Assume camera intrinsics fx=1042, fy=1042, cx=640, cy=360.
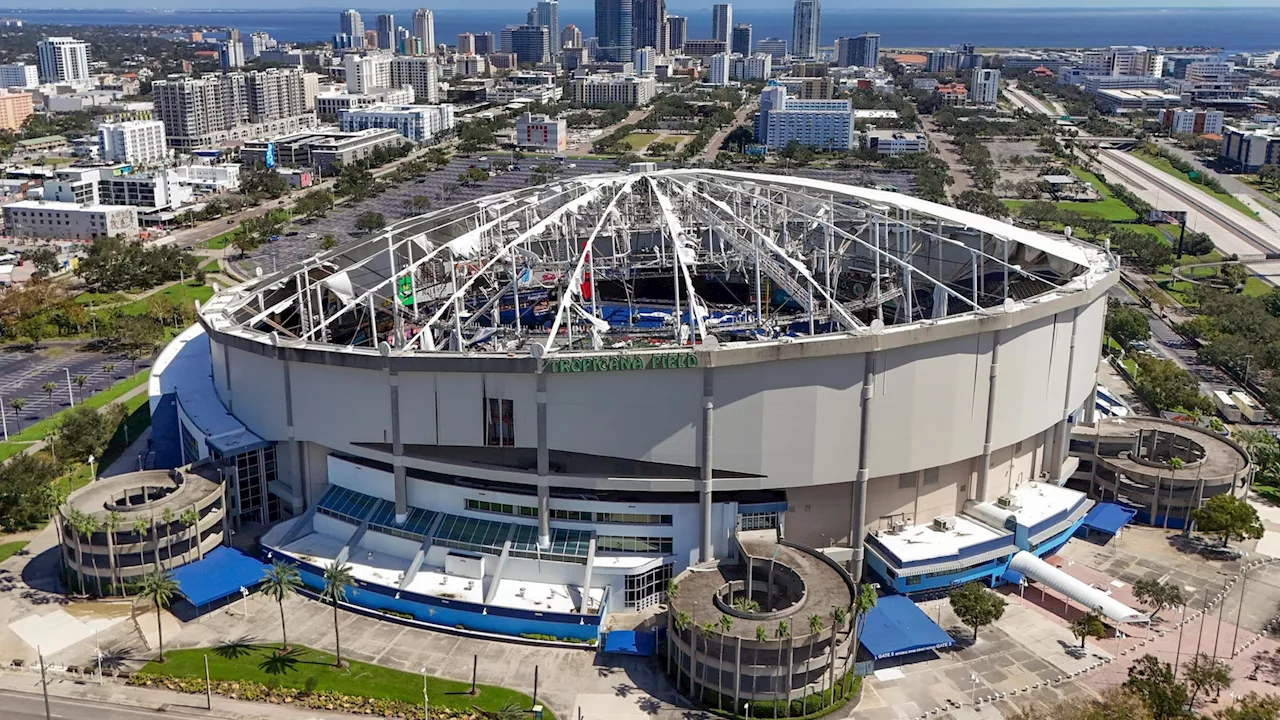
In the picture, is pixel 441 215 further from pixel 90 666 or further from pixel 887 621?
pixel 887 621

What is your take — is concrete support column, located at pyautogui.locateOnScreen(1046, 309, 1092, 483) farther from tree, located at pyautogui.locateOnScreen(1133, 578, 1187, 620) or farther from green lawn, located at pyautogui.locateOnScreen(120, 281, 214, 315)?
green lawn, located at pyautogui.locateOnScreen(120, 281, 214, 315)

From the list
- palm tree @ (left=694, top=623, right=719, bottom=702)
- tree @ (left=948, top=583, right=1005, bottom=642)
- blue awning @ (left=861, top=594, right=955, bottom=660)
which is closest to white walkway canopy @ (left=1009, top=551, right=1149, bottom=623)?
tree @ (left=948, top=583, right=1005, bottom=642)

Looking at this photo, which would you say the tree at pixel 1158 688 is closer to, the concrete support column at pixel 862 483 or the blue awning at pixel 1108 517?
the concrete support column at pixel 862 483

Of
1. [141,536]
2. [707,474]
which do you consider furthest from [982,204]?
[141,536]

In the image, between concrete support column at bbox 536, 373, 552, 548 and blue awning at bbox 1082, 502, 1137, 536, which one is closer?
concrete support column at bbox 536, 373, 552, 548

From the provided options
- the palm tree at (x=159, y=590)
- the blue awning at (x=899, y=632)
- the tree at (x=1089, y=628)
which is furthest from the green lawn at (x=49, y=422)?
the tree at (x=1089, y=628)
